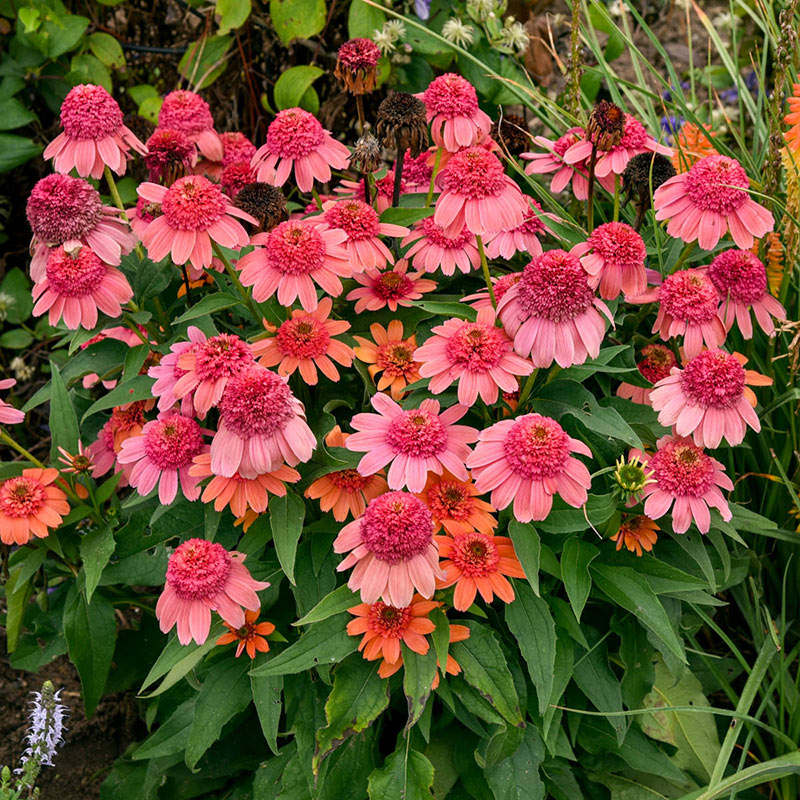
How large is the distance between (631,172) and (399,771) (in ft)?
3.79

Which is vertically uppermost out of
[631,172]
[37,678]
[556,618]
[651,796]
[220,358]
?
[631,172]

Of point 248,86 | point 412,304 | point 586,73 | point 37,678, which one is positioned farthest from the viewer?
point 248,86

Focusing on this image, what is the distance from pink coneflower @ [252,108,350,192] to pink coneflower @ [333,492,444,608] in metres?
0.71

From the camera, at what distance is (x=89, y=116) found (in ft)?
5.51

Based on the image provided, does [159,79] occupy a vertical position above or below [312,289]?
below

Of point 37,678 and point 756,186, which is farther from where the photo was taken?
point 37,678

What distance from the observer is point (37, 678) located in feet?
7.74

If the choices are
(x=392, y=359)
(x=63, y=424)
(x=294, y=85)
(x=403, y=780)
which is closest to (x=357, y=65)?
(x=392, y=359)

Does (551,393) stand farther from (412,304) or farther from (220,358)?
(220,358)

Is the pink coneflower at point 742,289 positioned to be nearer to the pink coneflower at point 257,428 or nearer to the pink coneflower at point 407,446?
the pink coneflower at point 407,446

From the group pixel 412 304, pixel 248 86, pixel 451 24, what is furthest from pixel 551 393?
pixel 248 86

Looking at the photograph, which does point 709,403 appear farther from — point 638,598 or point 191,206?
point 191,206

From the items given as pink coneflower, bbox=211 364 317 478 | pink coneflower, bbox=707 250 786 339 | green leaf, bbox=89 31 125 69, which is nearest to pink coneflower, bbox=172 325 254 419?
pink coneflower, bbox=211 364 317 478

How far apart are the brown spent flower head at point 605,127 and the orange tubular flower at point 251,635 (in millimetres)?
1038
